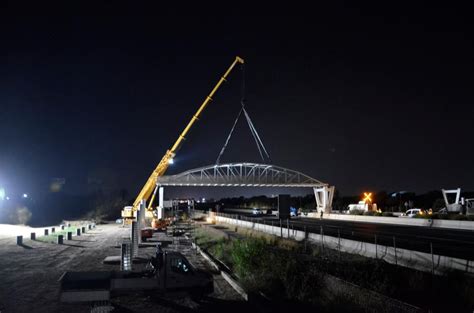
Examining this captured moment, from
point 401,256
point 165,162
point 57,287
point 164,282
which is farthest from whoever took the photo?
point 165,162

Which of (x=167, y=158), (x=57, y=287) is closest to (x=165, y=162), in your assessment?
(x=167, y=158)

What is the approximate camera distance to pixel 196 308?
11844mm

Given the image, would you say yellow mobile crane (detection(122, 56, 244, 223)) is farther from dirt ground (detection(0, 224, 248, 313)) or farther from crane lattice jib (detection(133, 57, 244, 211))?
dirt ground (detection(0, 224, 248, 313))

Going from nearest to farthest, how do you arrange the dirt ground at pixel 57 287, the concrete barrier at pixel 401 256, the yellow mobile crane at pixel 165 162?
the dirt ground at pixel 57 287, the concrete barrier at pixel 401 256, the yellow mobile crane at pixel 165 162

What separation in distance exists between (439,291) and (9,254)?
80.2 feet

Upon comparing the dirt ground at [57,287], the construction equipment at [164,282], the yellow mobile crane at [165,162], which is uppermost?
the yellow mobile crane at [165,162]

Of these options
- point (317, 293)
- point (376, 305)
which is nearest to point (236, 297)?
point (317, 293)

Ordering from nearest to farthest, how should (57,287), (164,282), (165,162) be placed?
(164,282) < (57,287) < (165,162)

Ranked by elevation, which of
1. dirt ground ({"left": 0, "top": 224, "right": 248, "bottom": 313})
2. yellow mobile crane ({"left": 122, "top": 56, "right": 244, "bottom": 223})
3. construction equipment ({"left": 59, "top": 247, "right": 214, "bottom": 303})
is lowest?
dirt ground ({"left": 0, "top": 224, "right": 248, "bottom": 313})

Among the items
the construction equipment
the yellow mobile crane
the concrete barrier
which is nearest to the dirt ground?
the construction equipment

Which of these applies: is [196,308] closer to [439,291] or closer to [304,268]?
[304,268]

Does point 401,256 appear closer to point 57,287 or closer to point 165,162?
point 57,287

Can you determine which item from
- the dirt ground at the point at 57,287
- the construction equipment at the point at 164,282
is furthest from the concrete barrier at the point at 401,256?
the construction equipment at the point at 164,282

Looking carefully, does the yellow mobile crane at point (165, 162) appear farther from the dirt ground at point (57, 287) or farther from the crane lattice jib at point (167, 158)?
the dirt ground at point (57, 287)
